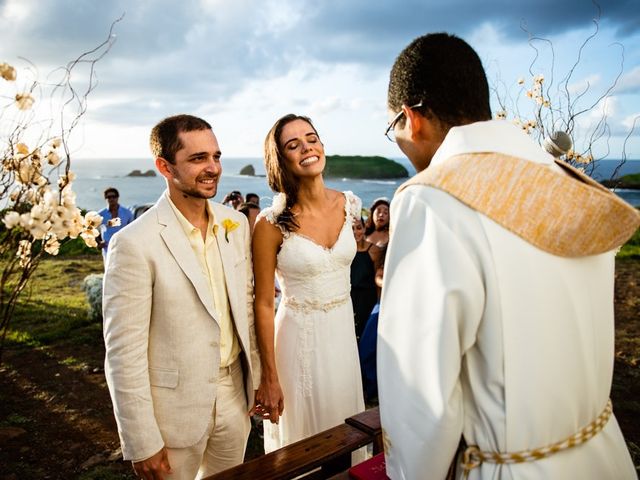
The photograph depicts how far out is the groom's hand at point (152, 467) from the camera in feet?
7.25

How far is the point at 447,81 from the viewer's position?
4.63 feet

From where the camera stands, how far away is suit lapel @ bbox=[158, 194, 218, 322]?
89.3 inches

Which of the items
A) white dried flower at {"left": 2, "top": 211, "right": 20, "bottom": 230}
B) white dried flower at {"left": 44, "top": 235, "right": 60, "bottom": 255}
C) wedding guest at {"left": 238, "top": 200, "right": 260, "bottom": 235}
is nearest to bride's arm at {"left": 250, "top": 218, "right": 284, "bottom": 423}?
white dried flower at {"left": 44, "top": 235, "right": 60, "bottom": 255}

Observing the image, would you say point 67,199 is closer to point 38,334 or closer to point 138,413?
point 138,413

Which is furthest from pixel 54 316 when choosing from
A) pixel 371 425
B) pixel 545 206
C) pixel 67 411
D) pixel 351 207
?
pixel 545 206

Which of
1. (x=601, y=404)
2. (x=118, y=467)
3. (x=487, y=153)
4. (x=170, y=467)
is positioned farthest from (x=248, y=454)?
(x=487, y=153)

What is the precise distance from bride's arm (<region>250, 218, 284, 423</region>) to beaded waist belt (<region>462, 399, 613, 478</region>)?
153 centimetres

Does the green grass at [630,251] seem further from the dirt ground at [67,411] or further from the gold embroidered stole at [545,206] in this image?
the gold embroidered stole at [545,206]

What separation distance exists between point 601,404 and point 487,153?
0.87 meters

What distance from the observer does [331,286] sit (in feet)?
9.74

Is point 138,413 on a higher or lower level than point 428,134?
lower

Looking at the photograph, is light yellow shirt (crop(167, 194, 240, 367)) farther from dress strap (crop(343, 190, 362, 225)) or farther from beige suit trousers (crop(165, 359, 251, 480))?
dress strap (crop(343, 190, 362, 225))

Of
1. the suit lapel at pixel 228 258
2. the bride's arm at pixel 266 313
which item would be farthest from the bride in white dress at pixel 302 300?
the suit lapel at pixel 228 258

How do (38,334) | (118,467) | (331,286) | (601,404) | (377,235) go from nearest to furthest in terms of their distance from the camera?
(601,404), (331,286), (118,467), (377,235), (38,334)
